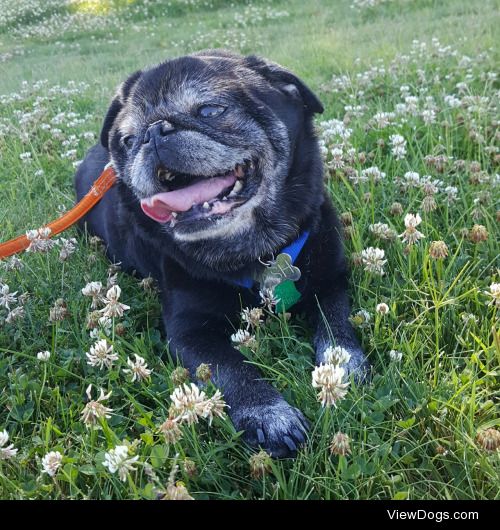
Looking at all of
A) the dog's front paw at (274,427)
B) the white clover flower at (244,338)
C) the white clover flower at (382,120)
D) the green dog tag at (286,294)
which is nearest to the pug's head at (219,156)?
the green dog tag at (286,294)

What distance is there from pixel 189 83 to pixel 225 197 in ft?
2.05

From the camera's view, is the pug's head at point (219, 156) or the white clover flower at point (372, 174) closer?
the pug's head at point (219, 156)

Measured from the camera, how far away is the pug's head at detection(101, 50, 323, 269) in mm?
2574

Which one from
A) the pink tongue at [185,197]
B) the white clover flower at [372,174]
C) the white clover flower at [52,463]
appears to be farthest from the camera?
the white clover flower at [372,174]

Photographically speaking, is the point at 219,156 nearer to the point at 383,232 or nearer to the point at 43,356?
the point at 383,232

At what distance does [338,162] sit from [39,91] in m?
6.05

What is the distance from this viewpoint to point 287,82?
3.03 metres

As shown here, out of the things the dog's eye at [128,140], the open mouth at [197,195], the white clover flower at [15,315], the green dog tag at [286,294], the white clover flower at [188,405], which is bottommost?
the white clover flower at [15,315]

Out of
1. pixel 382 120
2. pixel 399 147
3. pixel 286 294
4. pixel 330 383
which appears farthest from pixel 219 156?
pixel 382 120

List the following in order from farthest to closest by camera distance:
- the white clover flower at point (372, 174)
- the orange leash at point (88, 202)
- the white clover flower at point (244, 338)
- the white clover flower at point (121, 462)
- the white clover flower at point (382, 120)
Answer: the white clover flower at point (382, 120) < the orange leash at point (88, 202) < the white clover flower at point (372, 174) < the white clover flower at point (244, 338) < the white clover flower at point (121, 462)

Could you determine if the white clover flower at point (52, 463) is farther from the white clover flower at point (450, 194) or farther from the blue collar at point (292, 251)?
the white clover flower at point (450, 194)

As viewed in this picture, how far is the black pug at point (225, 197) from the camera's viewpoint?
255 centimetres

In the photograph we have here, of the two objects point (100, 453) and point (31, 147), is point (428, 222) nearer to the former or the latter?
point (100, 453)

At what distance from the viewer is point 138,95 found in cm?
289
